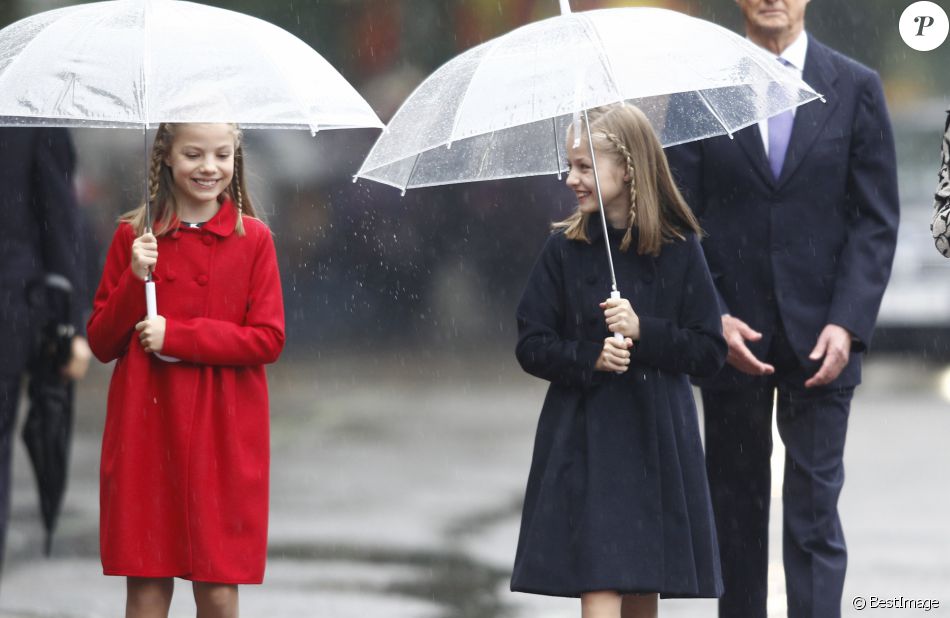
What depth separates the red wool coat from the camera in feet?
17.2

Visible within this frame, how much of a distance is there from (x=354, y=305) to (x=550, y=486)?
15.5 meters

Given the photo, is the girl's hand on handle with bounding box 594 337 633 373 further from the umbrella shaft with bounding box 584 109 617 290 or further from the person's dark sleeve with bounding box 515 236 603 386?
the umbrella shaft with bounding box 584 109 617 290

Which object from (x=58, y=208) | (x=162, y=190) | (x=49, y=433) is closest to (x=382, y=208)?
(x=49, y=433)

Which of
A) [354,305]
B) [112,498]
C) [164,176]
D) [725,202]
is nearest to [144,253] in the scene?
[164,176]

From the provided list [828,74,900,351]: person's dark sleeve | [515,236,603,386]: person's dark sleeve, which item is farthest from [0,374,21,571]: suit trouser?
[828,74,900,351]: person's dark sleeve

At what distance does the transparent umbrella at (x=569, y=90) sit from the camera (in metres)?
5.08

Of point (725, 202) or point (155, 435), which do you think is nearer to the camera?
point (155, 435)

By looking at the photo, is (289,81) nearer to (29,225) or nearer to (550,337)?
(550,337)

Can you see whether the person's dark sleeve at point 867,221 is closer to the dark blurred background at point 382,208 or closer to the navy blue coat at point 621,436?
the navy blue coat at point 621,436

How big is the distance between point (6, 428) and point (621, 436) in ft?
8.95

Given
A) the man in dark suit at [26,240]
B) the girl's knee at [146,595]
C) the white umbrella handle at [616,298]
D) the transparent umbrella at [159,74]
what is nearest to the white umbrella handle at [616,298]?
the white umbrella handle at [616,298]

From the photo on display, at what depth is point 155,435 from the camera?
531 cm

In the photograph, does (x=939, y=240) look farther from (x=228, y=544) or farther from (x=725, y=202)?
(x=228, y=544)

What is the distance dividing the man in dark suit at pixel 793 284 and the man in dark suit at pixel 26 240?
2422 mm
